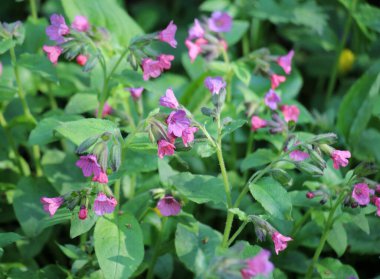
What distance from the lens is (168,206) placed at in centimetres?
219

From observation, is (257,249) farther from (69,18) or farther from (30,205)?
(69,18)

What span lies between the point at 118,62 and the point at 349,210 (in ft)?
3.63

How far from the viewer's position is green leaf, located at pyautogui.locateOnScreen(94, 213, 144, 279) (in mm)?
1974

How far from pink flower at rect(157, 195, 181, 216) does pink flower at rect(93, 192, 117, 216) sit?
0.75ft

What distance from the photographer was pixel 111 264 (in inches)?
77.9

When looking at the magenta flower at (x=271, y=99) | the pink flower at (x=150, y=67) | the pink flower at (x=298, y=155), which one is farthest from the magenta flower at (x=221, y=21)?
the pink flower at (x=298, y=155)

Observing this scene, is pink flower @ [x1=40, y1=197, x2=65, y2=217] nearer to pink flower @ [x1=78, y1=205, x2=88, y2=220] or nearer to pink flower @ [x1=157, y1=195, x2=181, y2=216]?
pink flower @ [x1=78, y1=205, x2=88, y2=220]

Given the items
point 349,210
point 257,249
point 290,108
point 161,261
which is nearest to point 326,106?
point 290,108

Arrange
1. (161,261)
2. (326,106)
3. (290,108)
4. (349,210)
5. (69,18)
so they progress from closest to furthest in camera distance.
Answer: (349,210) → (161,261) → (290,108) → (69,18) → (326,106)

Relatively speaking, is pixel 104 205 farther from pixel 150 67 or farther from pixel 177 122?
pixel 150 67

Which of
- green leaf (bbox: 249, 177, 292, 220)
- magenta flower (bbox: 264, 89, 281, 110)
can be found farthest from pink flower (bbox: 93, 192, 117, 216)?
magenta flower (bbox: 264, 89, 281, 110)

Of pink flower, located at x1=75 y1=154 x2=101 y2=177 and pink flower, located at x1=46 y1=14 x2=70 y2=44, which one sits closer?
pink flower, located at x1=75 y1=154 x2=101 y2=177

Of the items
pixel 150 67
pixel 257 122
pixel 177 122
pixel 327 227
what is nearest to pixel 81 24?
pixel 150 67

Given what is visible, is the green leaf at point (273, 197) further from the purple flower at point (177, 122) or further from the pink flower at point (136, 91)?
the pink flower at point (136, 91)
